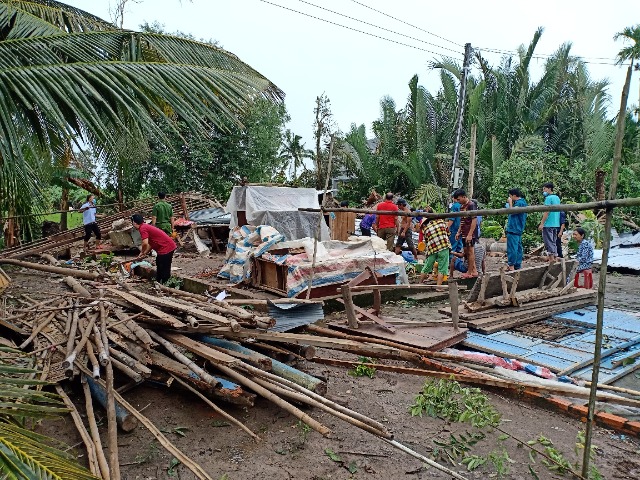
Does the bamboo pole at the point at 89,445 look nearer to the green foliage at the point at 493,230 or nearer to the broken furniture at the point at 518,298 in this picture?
the broken furniture at the point at 518,298

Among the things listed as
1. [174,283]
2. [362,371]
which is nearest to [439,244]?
[362,371]

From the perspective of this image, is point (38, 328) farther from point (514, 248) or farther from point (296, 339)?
point (514, 248)

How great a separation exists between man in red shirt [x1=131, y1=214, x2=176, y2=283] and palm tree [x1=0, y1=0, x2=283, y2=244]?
12.4 feet

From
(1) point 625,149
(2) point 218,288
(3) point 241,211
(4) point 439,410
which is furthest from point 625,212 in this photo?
(4) point 439,410

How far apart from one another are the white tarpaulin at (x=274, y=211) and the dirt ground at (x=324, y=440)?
7.89 m

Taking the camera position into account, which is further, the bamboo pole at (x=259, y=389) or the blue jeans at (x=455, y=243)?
the blue jeans at (x=455, y=243)

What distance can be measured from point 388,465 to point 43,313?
12.1 ft

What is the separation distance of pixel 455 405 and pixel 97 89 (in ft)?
13.1

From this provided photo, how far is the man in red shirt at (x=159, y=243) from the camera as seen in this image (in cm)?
894

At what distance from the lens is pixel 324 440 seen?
4.19 m

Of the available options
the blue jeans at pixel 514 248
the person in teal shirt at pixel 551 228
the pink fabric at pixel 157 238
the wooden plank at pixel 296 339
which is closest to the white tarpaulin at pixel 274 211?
the pink fabric at pixel 157 238

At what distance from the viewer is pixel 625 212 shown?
17.9 m

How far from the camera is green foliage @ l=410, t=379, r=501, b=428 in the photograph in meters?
4.53

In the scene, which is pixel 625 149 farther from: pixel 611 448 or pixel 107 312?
pixel 107 312
